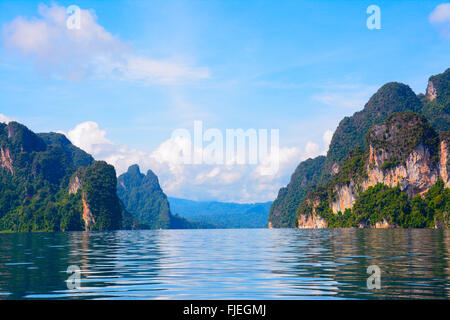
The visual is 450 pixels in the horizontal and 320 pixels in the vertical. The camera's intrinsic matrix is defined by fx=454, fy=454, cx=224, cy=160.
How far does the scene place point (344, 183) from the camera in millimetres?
179500

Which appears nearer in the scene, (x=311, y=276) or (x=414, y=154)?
(x=311, y=276)

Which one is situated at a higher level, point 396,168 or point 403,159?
point 403,159

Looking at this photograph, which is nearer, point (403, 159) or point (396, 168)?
point (403, 159)

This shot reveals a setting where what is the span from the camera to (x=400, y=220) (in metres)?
141

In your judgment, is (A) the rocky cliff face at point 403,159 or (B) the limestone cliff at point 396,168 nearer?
(B) the limestone cliff at point 396,168

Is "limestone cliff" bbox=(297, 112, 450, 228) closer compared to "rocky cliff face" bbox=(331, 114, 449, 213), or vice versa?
"limestone cliff" bbox=(297, 112, 450, 228)
